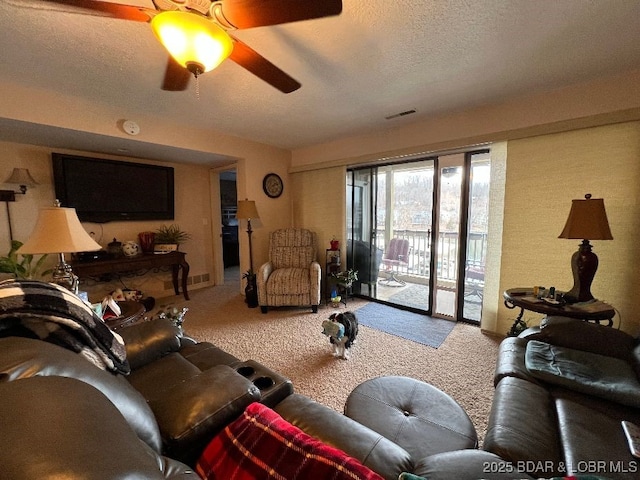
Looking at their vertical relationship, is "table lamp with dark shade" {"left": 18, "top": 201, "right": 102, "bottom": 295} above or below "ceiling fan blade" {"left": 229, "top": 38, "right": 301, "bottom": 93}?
below

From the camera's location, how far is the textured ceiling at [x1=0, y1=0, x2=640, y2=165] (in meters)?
1.42

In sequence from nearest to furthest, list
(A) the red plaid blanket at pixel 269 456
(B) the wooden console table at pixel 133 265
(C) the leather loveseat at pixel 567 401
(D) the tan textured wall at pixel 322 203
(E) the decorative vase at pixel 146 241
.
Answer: (A) the red plaid blanket at pixel 269 456, (C) the leather loveseat at pixel 567 401, (B) the wooden console table at pixel 133 265, (E) the decorative vase at pixel 146 241, (D) the tan textured wall at pixel 322 203

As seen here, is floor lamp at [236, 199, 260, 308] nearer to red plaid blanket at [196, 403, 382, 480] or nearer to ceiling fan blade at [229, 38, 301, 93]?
ceiling fan blade at [229, 38, 301, 93]

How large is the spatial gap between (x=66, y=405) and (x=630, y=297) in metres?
3.17

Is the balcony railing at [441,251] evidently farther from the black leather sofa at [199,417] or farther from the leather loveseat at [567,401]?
the black leather sofa at [199,417]

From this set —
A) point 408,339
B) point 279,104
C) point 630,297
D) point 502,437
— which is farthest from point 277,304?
point 630,297

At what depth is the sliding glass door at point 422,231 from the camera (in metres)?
2.95

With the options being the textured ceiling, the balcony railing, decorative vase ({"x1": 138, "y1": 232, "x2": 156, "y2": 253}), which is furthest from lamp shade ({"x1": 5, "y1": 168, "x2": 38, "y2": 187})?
the balcony railing

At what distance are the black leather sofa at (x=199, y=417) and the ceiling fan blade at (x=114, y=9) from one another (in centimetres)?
122

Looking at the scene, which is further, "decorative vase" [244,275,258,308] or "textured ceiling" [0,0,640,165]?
"decorative vase" [244,275,258,308]

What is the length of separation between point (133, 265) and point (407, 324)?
10.6 ft

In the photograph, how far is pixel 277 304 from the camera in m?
3.31

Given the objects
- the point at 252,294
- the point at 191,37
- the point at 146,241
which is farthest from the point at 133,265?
the point at 191,37

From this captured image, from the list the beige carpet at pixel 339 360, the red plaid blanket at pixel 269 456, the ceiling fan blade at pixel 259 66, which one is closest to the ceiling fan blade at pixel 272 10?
the ceiling fan blade at pixel 259 66
